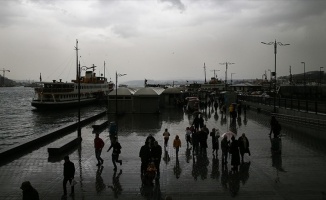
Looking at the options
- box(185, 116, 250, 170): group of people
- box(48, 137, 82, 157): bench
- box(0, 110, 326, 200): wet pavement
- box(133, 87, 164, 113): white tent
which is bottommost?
box(0, 110, 326, 200): wet pavement

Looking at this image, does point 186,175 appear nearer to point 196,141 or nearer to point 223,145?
point 223,145

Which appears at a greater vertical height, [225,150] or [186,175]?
[225,150]

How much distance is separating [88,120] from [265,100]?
20.9 metres

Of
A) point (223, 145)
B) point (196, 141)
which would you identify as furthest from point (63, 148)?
point (223, 145)

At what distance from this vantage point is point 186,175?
12.9 metres

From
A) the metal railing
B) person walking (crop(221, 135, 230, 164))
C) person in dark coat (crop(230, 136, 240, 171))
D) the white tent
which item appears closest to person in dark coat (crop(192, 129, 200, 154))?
person walking (crop(221, 135, 230, 164))

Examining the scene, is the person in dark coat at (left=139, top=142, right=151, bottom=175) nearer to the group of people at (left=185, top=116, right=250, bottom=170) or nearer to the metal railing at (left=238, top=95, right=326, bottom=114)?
the group of people at (left=185, top=116, right=250, bottom=170)

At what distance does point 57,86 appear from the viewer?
66625 millimetres

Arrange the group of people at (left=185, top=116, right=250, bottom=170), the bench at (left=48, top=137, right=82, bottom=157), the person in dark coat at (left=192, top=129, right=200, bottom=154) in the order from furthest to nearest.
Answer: the person in dark coat at (left=192, top=129, right=200, bottom=154) < the bench at (left=48, top=137, right=82, bottom=157) < the group of people at (left=185, top=116, right=250, bottom=170)

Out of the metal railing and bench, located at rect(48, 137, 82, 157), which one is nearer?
bench, located at rect(48, 137, 82, 157)

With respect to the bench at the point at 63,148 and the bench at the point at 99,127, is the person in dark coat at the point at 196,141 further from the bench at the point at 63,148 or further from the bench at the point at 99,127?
the bench at the point at 99,127

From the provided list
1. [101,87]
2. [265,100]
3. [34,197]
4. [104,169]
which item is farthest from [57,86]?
[34,197]

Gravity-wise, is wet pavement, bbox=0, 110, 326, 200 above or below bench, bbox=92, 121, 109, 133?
below

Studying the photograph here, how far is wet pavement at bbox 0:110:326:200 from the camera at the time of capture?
1078cm
